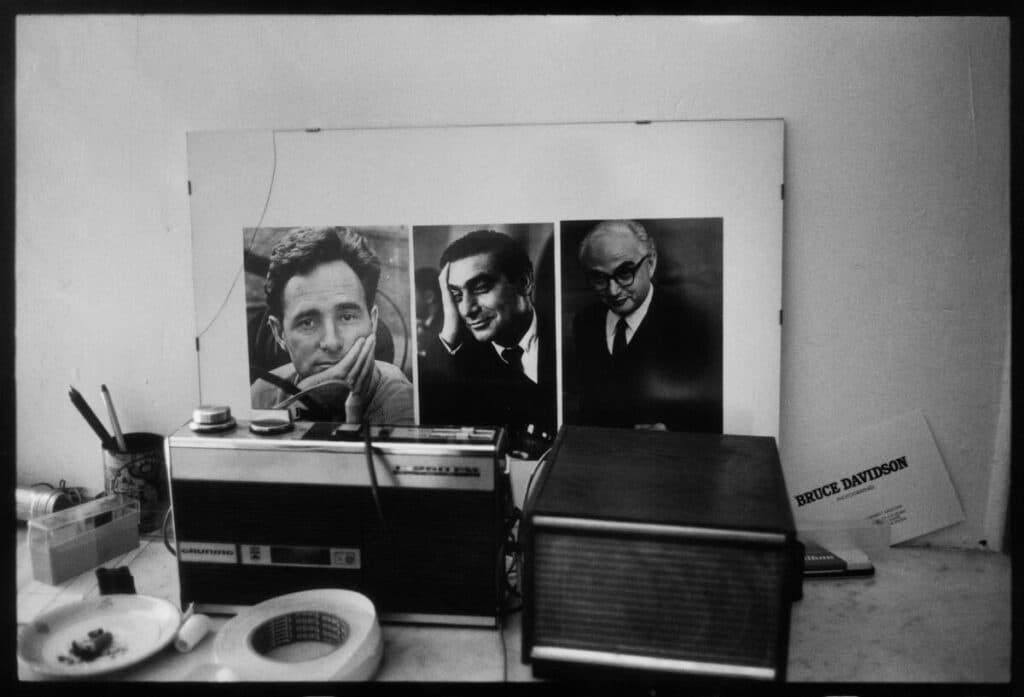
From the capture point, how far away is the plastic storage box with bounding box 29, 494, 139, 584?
1082mm

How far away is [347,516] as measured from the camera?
3.17ft

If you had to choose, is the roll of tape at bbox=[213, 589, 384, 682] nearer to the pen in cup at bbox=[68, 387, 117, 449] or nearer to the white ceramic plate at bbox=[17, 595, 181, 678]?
the white ceramic plate at bbox=[17, 595, 181, 678]

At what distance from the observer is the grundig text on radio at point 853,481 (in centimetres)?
117

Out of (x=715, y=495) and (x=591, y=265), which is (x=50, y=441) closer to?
(x=591, y=265)

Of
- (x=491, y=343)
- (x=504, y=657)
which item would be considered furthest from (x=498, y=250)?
(x=504, y=657)

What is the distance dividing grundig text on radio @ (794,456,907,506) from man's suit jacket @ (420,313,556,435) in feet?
1.32

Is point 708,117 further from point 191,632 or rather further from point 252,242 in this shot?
point 191,632

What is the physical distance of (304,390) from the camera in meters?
1.20

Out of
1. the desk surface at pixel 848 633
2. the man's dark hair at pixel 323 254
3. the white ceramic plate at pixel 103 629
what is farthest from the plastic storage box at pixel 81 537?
the man's dark hair at pixel 323 254

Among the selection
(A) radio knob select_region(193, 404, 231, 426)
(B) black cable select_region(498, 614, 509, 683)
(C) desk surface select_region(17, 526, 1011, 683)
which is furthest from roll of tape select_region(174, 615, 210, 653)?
(B) black cable select_region(498, 614, 509, 683)

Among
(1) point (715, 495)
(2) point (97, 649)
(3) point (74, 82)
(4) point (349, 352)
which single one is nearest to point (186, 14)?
(3) point (74, 82)

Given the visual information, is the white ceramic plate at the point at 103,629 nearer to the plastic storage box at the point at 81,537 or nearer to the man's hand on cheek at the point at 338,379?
the plastic storage box at the point at 81,537

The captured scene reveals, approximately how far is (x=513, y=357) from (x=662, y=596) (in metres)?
0.46

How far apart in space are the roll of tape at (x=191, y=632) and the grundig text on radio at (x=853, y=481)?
85 centimetres
